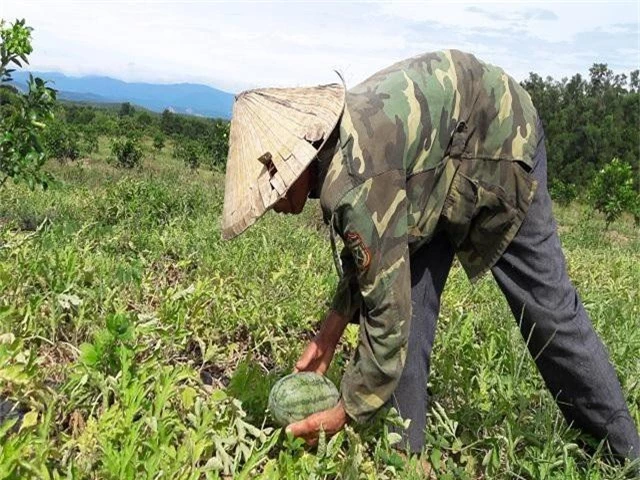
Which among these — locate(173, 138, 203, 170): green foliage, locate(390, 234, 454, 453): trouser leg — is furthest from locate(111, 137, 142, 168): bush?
locate(390, 234, 454, 453): trouser leg

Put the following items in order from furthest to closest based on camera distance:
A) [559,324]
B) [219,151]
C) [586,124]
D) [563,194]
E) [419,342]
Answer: [586,124]
[563,194]
[219,151]
[419,342]
[559,324]

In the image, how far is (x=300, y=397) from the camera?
2316 mm

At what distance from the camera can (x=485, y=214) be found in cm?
236

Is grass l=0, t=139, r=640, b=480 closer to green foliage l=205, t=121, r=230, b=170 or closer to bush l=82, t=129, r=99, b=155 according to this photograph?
green foliage l=205, t=121, r=230, b=170

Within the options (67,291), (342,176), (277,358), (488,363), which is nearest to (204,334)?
(277,358)

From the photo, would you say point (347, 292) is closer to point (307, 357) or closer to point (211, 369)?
point (307, 357)

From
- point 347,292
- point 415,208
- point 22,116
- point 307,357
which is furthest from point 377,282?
point 22,116

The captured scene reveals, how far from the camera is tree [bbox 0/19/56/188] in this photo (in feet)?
17.4

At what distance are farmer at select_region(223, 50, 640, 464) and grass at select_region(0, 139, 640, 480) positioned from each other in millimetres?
159

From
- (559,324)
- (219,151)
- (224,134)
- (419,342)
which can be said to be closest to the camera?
(559,324)

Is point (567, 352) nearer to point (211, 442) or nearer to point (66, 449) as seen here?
point (211, 442)

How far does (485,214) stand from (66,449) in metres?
1.59

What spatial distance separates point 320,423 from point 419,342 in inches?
19.2

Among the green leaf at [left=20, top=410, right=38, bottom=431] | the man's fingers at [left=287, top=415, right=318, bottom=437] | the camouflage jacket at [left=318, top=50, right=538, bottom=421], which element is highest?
the camouflage jacket at [left=318, top=50, right=538, bottom=421]
